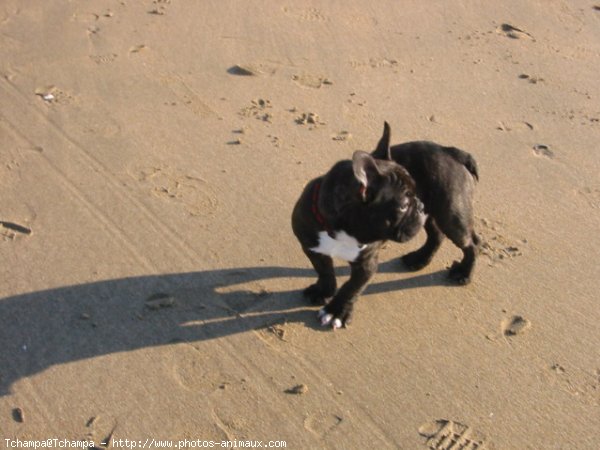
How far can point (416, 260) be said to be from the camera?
185 inches

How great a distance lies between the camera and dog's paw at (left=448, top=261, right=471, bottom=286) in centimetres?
459

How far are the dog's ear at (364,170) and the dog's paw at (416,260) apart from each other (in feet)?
4.16

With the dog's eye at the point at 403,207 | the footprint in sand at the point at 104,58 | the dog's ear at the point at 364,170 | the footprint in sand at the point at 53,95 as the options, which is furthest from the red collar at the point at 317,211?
the footprint in sand at the point at 104,58

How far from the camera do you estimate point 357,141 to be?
5.70m

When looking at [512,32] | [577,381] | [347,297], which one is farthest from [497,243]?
[512,32]

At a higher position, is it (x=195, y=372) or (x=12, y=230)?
(x=12, y=230)

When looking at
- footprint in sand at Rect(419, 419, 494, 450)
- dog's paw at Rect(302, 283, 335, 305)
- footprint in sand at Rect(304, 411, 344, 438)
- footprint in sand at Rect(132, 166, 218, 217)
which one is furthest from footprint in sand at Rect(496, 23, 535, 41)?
footprint in sand at Rect(304, 411, 344, 438)

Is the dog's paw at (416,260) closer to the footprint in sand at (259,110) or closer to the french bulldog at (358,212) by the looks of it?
the french bulldog at (358,212)

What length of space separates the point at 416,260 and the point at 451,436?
1.38 meters

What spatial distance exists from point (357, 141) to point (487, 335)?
215cm

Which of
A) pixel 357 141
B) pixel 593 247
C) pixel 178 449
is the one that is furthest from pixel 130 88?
pixel 593 247

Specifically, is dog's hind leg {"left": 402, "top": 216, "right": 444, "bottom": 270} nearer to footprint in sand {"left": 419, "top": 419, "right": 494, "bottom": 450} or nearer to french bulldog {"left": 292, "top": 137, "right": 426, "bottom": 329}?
french bulldog {"left": 292, "top": 137, "right": 426, "bottom": 329}

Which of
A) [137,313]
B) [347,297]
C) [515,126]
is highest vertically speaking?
[515,126]

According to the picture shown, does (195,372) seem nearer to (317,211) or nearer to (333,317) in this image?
(333,317)
